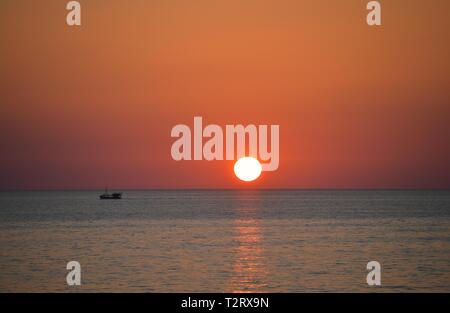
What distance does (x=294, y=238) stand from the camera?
78375 mm

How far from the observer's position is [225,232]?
8994 cm

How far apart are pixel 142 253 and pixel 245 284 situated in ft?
67.4
